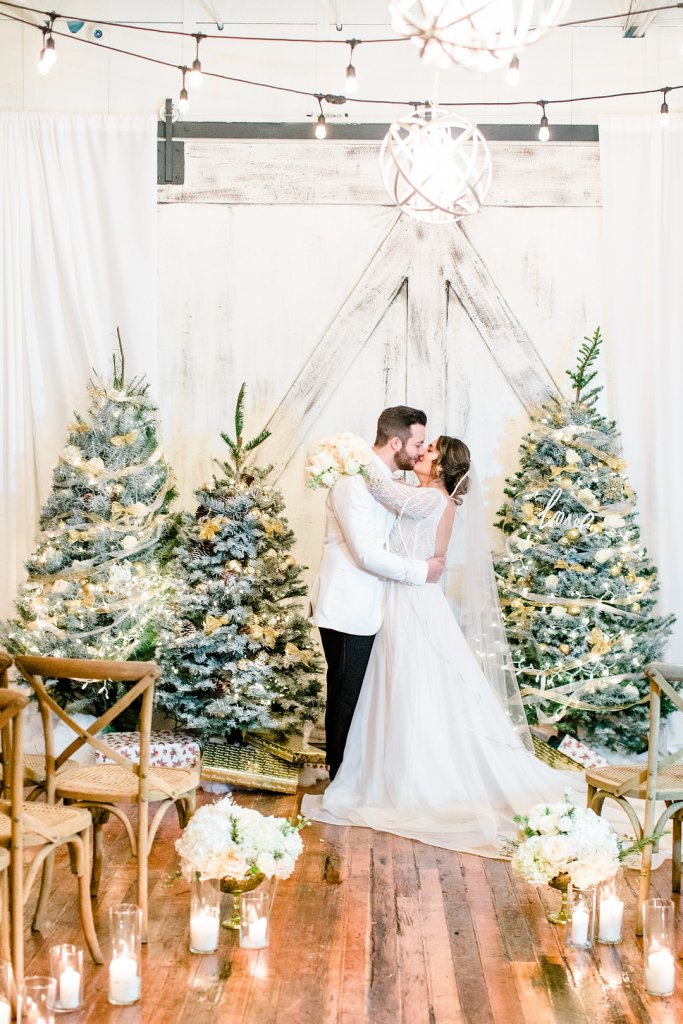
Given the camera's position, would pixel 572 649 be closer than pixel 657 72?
Yes

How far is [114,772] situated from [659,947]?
1.98 metres

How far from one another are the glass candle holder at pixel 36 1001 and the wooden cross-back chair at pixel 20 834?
34 centimetres

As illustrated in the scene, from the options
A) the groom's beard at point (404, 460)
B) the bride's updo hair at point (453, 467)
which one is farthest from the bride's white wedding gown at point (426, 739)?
the groom's beard at point (404, 460)

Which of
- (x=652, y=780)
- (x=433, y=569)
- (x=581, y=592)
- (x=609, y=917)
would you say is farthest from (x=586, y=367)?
(x=609, y=917)

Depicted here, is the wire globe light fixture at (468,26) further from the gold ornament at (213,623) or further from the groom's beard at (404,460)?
the gold ornament at (213,623)

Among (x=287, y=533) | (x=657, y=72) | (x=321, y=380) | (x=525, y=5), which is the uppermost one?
(x=657, y=72)

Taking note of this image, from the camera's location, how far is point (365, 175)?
7.49 metres

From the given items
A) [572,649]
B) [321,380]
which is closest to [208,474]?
[321,380]

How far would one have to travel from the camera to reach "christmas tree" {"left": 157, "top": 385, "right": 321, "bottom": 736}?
240 inches

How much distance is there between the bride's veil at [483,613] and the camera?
5.71 m

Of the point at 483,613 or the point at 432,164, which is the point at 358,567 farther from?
the point at 432,164

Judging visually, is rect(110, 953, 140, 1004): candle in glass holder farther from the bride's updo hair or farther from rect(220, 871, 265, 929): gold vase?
the bride's updo hair

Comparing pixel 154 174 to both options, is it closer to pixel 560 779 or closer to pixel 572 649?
pixel 572 649

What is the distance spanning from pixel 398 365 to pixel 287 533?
1.69 meters
